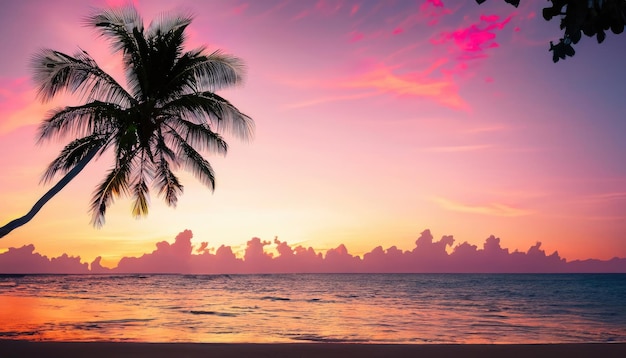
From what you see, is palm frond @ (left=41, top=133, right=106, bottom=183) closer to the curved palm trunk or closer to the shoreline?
the curved palm trunk

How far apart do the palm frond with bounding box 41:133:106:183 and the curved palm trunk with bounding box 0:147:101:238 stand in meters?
0.28

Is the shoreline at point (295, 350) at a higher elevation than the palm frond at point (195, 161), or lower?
lower

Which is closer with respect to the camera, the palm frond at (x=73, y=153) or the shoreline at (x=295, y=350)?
the shoreline at (x=295, y=350)

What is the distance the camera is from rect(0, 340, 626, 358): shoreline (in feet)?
27.0

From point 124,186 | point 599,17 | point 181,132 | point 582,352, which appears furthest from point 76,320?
point 599,17

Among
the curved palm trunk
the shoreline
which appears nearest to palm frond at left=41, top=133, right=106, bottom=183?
the curved palm trunk

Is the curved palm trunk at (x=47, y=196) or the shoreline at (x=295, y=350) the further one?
the curved palm trunk at (x=47, y=196)

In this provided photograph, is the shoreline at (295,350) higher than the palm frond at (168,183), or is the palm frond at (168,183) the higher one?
the palm frond at (168,183)

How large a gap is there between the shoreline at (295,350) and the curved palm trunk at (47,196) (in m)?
2.09

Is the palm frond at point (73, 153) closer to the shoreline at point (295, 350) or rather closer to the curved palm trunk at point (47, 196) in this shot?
the curved palm trunk at point (47, 196)

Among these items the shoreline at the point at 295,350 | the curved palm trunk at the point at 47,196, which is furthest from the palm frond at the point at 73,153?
the shoreline at the point at 295,350

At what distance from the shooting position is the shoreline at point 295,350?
8219 millimetres

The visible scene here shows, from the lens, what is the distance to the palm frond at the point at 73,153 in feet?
41.3

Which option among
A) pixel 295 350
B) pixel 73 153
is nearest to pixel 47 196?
pixel 73 153
